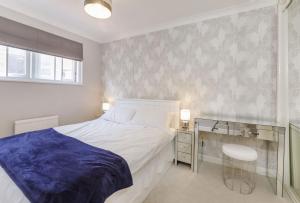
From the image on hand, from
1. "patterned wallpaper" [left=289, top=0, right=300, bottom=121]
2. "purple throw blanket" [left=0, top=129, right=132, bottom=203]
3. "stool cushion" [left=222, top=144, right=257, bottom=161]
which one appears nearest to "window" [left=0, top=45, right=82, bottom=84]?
"purple throw blanket" [left=0, top=129, right=132, bottom=203]

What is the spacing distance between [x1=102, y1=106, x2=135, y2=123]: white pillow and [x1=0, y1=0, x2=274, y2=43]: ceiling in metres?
1.68

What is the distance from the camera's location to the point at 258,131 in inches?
78.4

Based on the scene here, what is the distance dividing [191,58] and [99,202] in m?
2.53

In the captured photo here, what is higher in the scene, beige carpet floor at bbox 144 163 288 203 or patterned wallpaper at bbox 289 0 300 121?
patterned wallpaper at bbox 289 0 300 121

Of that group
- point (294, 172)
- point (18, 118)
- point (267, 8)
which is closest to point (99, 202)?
point (294, 172)

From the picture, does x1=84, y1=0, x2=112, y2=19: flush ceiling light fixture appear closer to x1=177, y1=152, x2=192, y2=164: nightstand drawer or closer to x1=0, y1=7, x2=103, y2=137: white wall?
x1=0, y1=7, x2=103, y2=137: white wall

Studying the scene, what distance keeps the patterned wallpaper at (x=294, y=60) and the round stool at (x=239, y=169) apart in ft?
2.29

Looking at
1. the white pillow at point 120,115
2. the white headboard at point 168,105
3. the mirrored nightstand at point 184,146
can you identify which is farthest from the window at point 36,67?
the mirrored nightstand at point 184,146

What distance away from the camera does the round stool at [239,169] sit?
187 cm

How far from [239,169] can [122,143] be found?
193 cm

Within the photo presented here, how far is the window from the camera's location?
98.4 inches

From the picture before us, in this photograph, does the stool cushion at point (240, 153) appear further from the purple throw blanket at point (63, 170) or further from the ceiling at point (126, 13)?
the ceiling at point (126, 13)

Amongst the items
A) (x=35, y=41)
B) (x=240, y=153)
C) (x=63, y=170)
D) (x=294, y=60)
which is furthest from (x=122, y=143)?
(x=35, y=41)

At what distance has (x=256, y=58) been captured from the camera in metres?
2.28
